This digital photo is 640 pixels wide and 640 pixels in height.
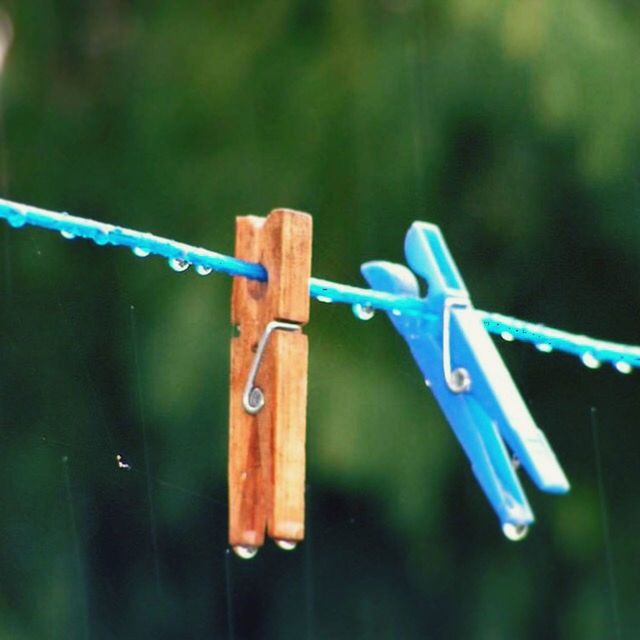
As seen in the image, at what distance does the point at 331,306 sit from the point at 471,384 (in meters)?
1.99

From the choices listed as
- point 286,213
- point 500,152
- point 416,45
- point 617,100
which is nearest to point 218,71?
point 416,45

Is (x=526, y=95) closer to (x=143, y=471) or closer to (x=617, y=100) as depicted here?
(x=617, y=100)

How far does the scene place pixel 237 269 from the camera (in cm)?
119

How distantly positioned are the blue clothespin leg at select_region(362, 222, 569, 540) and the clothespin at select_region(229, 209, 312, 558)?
15cm

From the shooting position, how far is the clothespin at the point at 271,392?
1147 mm

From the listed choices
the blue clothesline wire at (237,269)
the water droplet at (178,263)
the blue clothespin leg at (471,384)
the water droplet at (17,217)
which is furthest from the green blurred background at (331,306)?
the water droplet at (17,217)

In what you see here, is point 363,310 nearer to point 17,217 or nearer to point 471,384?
point 471,384

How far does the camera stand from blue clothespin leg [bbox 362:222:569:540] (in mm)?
1151

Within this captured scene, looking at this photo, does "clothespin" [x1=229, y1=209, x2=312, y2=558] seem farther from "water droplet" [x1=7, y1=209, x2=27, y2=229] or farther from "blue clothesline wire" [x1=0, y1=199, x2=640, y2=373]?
"water droplet" [x1=7, y1=209, x2=27, y2=229]

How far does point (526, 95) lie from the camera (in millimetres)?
3330

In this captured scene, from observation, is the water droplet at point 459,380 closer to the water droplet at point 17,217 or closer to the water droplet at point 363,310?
the water droplet at point 363,310

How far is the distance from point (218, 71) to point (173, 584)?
48.5 inches

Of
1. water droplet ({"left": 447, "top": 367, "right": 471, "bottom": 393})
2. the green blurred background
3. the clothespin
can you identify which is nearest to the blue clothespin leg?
water droplet ({"left": 447, "top": 367, "right": 471, "bottom": 393})

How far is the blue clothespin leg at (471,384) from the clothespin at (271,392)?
15 centimetres
